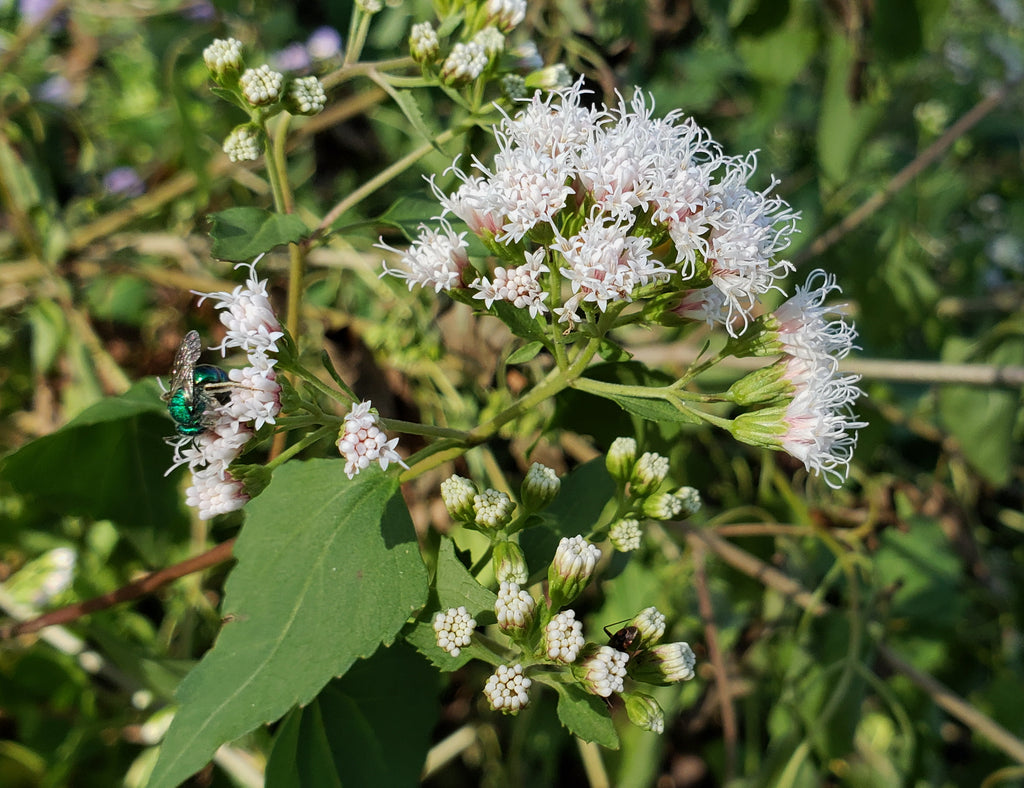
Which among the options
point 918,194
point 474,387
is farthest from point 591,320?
point 918,194

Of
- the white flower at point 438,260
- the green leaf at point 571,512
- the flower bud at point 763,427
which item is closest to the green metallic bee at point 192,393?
the white flower at point 438,260

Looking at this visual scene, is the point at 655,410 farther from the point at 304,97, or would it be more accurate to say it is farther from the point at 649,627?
the point at 304,97

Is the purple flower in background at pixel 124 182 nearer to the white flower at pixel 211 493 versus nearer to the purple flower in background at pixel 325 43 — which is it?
the purple flower in background at pixel 325 43

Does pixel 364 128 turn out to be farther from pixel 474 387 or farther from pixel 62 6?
pixel 474 387

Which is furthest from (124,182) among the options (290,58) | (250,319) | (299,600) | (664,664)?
(664,664)

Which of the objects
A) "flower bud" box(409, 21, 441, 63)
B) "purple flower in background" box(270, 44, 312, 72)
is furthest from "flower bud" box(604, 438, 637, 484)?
"purple flower in background" box(270, 44, 312, 72)

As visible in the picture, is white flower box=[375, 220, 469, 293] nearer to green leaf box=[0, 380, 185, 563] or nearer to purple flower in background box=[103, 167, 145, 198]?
green leaf box=[0, 380, 185, 563]

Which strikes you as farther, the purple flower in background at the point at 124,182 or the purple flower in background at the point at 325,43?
the purple flower in background at the point at 325,43
